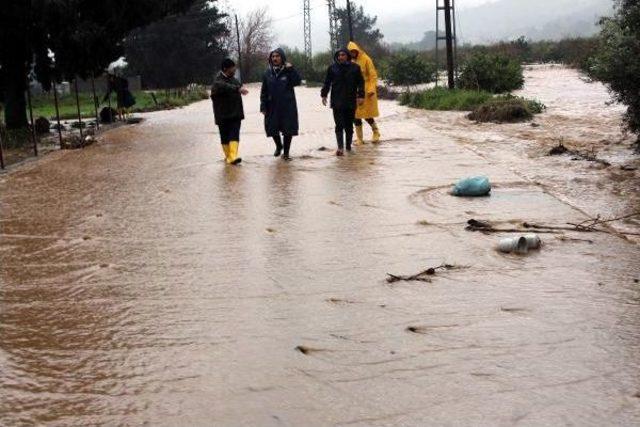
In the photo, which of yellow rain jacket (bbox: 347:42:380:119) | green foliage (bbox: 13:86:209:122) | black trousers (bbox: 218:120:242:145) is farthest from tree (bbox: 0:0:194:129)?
green foliage (bbox: 13:86:209:122)

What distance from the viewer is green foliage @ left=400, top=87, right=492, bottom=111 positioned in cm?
2111

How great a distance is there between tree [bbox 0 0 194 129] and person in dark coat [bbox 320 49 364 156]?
283 inches

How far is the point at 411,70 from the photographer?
3662 cm

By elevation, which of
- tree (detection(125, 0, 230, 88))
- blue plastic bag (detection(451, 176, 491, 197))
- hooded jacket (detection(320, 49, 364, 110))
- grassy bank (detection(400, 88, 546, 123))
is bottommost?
blue plastic bag (detection(451, 176, 491, 197))

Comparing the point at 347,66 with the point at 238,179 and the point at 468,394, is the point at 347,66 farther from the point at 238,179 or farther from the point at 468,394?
the point at 468,394

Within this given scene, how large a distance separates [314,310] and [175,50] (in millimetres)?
52476

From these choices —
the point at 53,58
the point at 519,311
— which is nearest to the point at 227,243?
the point at 519,311

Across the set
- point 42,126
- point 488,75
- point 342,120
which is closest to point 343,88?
point 342,120

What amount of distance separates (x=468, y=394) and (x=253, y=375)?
1023mm

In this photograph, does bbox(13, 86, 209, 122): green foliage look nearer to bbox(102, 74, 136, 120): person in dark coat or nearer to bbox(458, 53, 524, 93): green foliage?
bbox(102, 74, 136, 120): person in dark coat

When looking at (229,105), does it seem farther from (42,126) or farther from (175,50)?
(175,50)

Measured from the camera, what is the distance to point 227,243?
21.5ft

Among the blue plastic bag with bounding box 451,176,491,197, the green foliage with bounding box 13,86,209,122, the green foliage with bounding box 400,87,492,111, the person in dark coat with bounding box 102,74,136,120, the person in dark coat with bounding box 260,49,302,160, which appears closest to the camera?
the blue plastic bag with bounding box 451,176,491,197

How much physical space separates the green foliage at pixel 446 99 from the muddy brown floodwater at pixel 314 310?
1198cm
